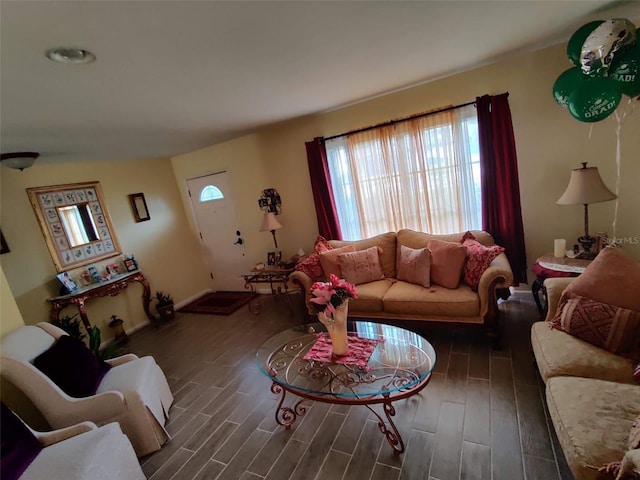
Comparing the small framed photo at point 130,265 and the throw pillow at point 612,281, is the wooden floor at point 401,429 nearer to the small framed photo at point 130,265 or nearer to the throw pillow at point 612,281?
the throw pillow at point 612,281

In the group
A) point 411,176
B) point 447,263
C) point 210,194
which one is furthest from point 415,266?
point 210,194

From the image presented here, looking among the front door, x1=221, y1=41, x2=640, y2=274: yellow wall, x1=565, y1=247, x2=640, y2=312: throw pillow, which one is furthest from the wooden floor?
the front door

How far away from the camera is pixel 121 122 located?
268 centimetres

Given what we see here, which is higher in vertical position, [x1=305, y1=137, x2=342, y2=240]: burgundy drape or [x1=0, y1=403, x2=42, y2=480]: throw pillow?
[x1=305, y1=137, x2=342, y2=240]: burgundy drape

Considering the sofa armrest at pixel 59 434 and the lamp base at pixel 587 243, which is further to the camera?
the lamp base at pixel 587 243

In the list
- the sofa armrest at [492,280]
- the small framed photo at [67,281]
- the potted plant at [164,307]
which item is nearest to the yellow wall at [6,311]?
the small framed photo at [67,281]

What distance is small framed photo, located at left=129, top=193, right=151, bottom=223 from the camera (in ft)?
14.5

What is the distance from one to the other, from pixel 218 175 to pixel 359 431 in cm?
413

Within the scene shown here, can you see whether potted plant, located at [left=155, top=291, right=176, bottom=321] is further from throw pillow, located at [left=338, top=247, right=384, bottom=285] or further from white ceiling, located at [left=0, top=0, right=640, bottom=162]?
throw pillow, located at [left=338, top=247, right=384, bottom=285]

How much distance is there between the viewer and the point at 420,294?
2732mm

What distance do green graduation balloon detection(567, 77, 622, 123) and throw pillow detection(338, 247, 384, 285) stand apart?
6.90 feet

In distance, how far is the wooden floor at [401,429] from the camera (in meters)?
1.60

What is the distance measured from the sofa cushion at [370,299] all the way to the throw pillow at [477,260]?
2.52ft

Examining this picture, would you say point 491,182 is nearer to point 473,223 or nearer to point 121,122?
point 473,223
